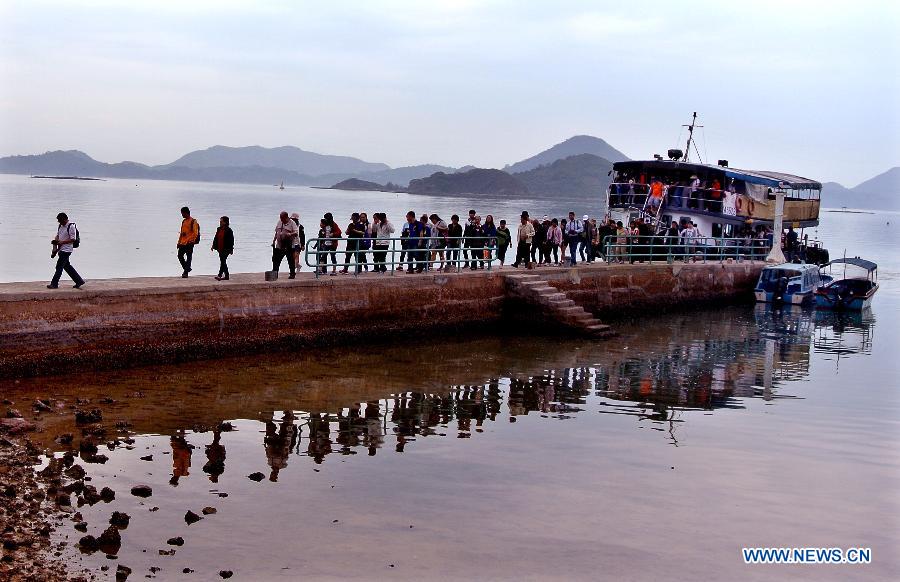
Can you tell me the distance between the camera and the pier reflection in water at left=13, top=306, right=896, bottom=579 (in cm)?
1023

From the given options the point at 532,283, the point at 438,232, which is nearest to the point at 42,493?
the point at 438,232

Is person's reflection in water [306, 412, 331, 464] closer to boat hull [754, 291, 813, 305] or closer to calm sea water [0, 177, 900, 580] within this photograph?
calm sea water [0, 177, 900, 580]

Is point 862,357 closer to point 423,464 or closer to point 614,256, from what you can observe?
point 614,256

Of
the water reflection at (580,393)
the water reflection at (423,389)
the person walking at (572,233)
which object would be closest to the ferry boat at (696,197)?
the person walking at (572,233)

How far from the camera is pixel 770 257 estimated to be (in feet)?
129

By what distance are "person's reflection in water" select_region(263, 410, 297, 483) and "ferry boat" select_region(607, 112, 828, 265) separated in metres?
23.4

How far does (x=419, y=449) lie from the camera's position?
14047 millimetres

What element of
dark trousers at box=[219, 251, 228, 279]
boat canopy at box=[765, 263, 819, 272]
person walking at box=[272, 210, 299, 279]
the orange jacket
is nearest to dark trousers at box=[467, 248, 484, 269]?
person walking at box=[272, 210, 299, 279]

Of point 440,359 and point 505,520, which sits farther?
point 440,359

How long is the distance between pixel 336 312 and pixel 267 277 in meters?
1.80

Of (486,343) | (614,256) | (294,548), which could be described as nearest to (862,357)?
(614,256)

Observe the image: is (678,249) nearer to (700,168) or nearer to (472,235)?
(700,168)

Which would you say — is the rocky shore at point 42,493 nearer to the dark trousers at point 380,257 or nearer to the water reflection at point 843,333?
the dark trousers at point 380,257

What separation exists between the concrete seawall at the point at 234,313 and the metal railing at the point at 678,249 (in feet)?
8.45
